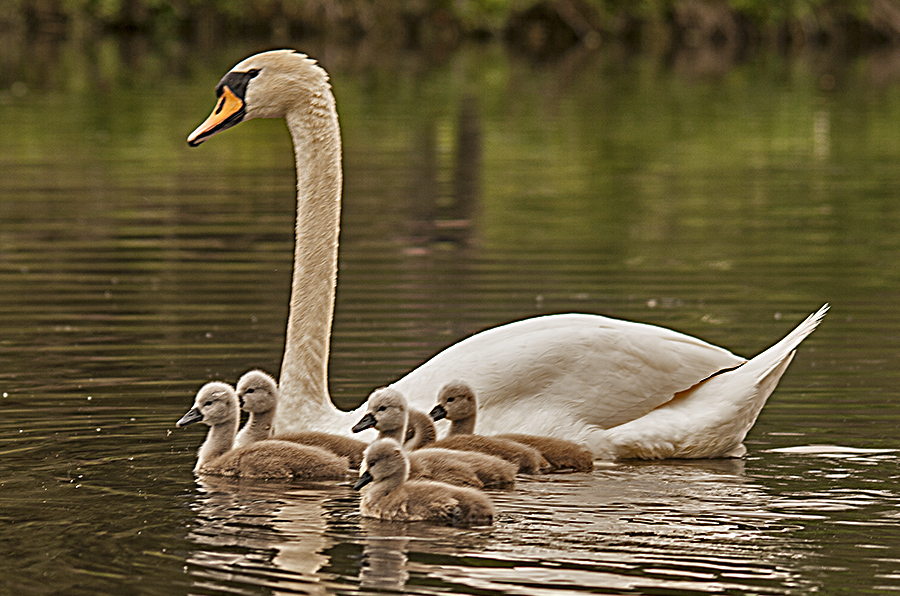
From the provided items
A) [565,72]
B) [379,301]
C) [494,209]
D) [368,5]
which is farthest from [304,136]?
[368,5]

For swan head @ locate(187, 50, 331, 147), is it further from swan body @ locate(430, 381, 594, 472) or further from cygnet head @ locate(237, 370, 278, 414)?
swan body @ locate(430, 381, 594, 472)

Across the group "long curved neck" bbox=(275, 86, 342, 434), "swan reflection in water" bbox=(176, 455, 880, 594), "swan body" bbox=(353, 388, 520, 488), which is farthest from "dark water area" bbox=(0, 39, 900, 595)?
"long curved neck" bbox=(275, 86, 342, 434)

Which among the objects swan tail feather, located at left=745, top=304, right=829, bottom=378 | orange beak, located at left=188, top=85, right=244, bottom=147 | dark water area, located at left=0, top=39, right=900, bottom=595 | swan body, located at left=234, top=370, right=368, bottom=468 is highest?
orange beak, located at left=188, top=85, right=244, bottom=147

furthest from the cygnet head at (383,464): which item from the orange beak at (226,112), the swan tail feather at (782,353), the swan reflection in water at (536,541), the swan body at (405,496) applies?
the orange beak at (226,112)

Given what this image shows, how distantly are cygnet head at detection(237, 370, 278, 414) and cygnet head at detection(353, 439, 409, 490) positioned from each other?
133 centimetres

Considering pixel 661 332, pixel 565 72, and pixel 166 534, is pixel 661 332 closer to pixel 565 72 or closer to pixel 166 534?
pixel 166 534

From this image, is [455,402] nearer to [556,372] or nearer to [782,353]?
[556,372]

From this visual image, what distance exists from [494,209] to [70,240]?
543 cm

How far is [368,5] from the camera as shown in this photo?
61531mm

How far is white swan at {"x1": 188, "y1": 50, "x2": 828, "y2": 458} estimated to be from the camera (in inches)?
309

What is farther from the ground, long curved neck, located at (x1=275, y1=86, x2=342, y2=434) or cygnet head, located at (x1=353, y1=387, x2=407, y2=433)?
long curved neck, located at (x1=275, y1=86, x2=342, y2=434)

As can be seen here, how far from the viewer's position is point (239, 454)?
7.59m

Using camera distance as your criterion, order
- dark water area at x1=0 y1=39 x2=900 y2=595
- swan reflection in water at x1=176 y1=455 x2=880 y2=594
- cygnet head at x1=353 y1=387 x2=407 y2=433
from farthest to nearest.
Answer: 1. cygnet head at x1=353 y1=387 x2=407 y2=433
2. dark water area at x1=0 y1=39 x2=900 y2=595
3. swan reflection in water at x1=176 y1=455 x2=880 y2=594

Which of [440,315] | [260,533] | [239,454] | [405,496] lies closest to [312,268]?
[239,454]
